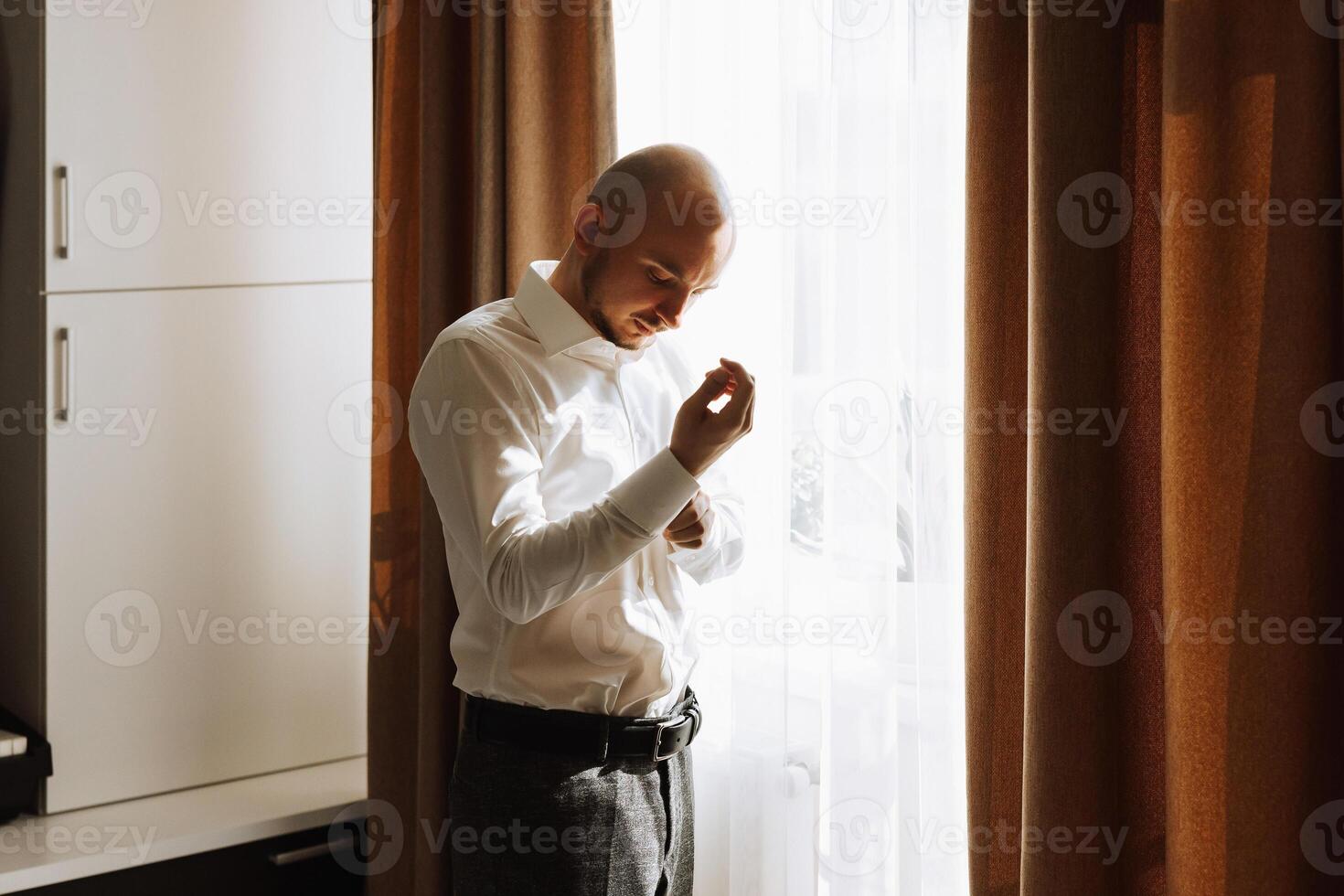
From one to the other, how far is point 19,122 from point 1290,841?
89.3 inches

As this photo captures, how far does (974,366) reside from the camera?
139cm

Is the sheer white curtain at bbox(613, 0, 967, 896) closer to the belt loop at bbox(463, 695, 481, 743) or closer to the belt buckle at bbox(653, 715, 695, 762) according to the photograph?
the belt buckle at bbox(653, 715, 695, 762)

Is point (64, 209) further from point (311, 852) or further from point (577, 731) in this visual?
point (577, 731)

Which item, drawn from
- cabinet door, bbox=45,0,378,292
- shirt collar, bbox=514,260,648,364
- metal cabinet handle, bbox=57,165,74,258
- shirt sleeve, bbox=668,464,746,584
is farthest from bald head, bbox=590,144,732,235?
metal cabinet handle, bbox=57,165,74,258

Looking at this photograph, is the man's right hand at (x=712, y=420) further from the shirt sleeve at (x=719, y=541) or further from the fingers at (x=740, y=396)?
the shirt sleeve at (x=719, y=541)

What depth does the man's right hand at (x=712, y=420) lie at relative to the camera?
4.01ft

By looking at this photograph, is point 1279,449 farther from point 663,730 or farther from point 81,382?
point 81,382

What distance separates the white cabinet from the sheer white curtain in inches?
33.1

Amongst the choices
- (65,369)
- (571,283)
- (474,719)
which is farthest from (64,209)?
(474,719)

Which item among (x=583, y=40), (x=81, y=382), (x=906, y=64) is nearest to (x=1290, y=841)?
(x=906, y=64)

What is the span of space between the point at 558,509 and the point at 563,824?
1.21 feet

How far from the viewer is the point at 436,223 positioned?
6.97ft

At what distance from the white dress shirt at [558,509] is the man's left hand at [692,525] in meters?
0.04

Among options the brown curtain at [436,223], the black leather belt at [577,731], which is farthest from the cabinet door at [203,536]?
the black leather belt at [577,731]
